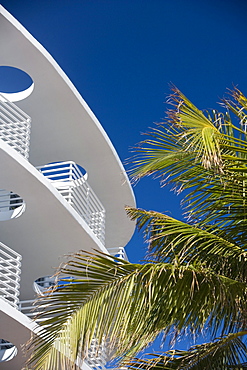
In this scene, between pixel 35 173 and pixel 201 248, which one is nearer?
pixel 201 248

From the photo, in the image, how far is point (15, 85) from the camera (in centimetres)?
2044

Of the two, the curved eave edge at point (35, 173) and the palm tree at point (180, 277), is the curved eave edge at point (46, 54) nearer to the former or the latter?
the curved eave edge at point (35, 173)

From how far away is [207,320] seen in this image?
8.66 metres

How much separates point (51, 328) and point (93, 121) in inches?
497

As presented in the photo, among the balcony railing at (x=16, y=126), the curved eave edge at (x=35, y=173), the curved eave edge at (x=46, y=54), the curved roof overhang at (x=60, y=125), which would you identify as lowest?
the curved eave edge at (x=35, y=173)

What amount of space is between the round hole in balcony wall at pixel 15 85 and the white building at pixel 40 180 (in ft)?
0.22

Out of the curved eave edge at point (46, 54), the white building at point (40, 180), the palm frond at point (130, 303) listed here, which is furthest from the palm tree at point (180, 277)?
the curved eave edge at point (46, 54)

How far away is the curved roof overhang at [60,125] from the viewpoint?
57.7ft

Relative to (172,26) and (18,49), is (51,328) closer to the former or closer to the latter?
(18,49)

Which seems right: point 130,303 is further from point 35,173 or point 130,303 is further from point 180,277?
point 35,173

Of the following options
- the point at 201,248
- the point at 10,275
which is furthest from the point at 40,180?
the point at 201,248

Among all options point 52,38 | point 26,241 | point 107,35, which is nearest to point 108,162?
point 26,241

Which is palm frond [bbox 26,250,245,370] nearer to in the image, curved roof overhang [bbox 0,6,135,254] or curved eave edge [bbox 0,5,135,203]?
curved eave edge [bbox 0,5,135,203]

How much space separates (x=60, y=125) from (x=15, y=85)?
6.06 ft
